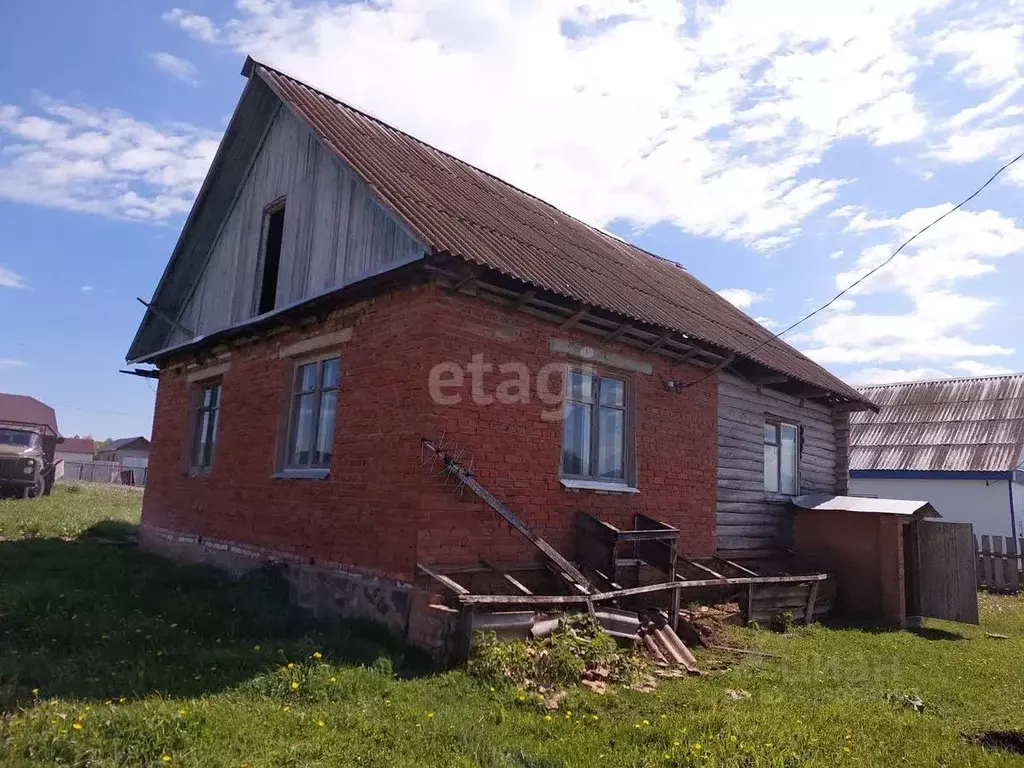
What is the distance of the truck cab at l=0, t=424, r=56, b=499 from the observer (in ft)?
69.2

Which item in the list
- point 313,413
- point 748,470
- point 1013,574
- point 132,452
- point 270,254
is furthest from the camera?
point 132,452

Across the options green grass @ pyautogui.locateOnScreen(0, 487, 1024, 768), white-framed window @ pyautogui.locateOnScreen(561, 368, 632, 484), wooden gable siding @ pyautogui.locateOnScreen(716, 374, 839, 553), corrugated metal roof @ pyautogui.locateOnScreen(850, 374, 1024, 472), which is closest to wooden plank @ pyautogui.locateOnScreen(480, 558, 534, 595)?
green grass @ pyautogui.locateOnScreen(0, 487, 1024, 768)

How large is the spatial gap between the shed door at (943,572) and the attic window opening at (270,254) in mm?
10804

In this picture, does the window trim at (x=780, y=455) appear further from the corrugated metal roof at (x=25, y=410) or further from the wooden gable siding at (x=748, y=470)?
the corrugated metal roof at (x=25, y=410)

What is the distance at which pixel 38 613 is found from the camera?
24.0 feet

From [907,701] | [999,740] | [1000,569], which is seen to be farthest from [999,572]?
[999,740]

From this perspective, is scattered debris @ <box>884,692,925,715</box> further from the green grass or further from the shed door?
the shed door

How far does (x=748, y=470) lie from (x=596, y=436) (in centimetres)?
384

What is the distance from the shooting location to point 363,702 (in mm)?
5109

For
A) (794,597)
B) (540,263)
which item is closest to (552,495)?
(540,263)

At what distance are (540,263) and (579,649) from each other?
4511 millimetres

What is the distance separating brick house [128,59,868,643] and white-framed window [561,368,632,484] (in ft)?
0.10

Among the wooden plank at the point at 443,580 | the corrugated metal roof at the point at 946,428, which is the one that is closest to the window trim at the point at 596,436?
the wooden plank at the point at 443,580

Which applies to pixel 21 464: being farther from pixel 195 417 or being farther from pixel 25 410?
pixel 25 410
